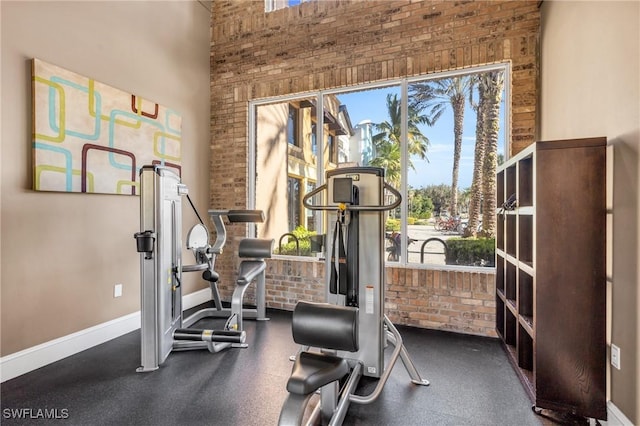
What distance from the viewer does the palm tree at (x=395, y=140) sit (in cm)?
402

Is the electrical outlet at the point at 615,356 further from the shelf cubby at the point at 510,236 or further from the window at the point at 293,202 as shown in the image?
the window at the point at 293,202

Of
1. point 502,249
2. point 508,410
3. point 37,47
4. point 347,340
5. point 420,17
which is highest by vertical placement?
point 420,17

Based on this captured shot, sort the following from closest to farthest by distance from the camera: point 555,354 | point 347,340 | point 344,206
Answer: point 347,340
point 555,354
point 344,206

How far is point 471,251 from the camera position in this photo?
382cm

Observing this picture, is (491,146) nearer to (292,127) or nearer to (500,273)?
(500,273)

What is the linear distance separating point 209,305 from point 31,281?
2283mm

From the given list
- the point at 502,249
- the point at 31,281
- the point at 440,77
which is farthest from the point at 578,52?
the point at 31,281

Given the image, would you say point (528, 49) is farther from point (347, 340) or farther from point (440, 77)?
point (347, 340)

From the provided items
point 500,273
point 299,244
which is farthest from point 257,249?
point 500,273

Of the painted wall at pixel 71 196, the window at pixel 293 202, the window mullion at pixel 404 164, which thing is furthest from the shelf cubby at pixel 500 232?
the painted wall at pixel 71 196

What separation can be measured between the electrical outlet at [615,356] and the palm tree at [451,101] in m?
2.02

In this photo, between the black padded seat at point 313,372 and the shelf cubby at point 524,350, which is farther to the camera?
the shelf cubby at point 524,350

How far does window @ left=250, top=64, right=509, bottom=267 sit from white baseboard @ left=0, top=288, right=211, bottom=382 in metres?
2.33

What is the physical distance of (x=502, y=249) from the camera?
3244 mm
